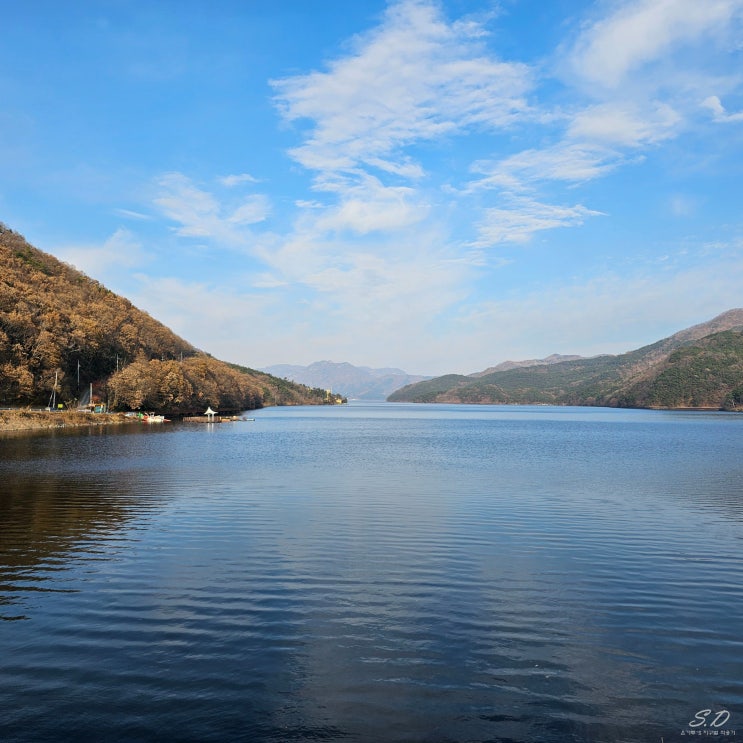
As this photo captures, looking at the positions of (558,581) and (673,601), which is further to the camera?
(558,581)

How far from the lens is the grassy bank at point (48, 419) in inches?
2997

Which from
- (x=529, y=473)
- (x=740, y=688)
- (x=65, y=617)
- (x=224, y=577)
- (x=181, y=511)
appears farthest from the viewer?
(x=529, y=473)

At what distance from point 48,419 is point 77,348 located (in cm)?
2266

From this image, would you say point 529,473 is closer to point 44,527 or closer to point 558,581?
point 558,581

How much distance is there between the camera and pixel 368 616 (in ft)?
40.5

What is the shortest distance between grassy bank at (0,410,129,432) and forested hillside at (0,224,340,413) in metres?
4.75

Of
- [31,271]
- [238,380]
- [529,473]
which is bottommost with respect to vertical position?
[529,473]

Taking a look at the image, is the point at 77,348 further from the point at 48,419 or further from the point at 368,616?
the point at 368,616

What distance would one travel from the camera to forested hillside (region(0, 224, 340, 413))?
8738 centimetres

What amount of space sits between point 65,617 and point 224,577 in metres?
3.97

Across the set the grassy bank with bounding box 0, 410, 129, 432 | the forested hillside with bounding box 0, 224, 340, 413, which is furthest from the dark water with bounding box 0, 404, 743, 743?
the forested hillside with bounding box 0, 224, 340, 413

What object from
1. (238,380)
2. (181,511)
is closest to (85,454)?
(181,511)

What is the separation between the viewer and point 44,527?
20.5m

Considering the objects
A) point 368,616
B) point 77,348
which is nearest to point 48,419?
point 77,348
